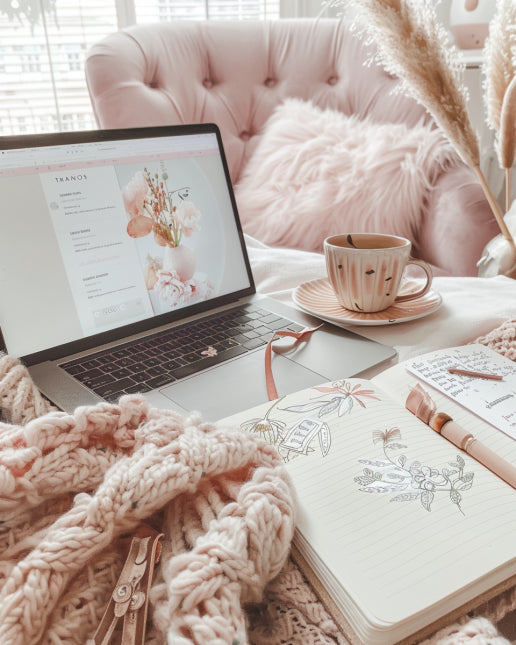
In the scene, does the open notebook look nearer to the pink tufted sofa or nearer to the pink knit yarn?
the pink knit yarn

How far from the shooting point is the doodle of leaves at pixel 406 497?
347mm

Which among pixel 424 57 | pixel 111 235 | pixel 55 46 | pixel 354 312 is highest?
pixel 55 46

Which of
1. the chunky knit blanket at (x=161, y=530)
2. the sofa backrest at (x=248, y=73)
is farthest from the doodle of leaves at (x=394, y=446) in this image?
the sofa backrest at (x=248, y=73)

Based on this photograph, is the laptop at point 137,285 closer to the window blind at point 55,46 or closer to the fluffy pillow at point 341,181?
the fluffy pillow at point 341,181

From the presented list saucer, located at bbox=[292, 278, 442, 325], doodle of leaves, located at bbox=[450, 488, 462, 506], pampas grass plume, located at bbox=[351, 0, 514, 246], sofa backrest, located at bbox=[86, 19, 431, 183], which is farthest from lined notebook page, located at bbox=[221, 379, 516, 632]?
sofa backrest, located at bbox=[86, 19, 431, 183]

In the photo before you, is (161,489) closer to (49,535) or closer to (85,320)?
(49,535)

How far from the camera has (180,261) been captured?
0.71 meters

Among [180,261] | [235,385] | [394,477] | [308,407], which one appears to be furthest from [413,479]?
[180,261]

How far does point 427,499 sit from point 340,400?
13 cm

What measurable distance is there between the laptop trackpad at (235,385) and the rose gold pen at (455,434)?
11 centimetres

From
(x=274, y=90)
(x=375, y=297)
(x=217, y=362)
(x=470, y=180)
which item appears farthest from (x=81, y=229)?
(x=274, y=90)

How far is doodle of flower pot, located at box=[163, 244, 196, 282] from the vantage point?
697 mm

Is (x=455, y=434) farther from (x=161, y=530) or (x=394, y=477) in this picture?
(x=161, y=530)

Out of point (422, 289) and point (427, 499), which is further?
point (422, 289)
